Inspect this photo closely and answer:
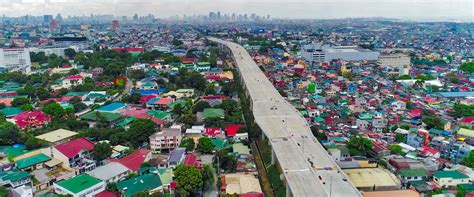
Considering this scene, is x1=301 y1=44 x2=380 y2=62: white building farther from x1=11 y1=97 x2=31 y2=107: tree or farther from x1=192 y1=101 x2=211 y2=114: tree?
x1=11 y1=97 x2=31 y2=107: tree

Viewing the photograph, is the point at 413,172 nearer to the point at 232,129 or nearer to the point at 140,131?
the point at 232,129

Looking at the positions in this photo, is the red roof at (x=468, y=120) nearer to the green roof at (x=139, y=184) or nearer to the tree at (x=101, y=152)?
the green roof at (x=139, y=184)

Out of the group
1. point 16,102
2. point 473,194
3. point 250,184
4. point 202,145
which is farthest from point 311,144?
point 16,102

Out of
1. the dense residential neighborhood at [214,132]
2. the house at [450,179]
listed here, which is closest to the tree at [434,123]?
the dense residential neighborhood at [214,132]

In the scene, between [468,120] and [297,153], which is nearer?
[297,153]

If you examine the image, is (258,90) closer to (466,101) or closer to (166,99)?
(166,99)

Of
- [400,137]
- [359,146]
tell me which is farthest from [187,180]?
[400,137]
